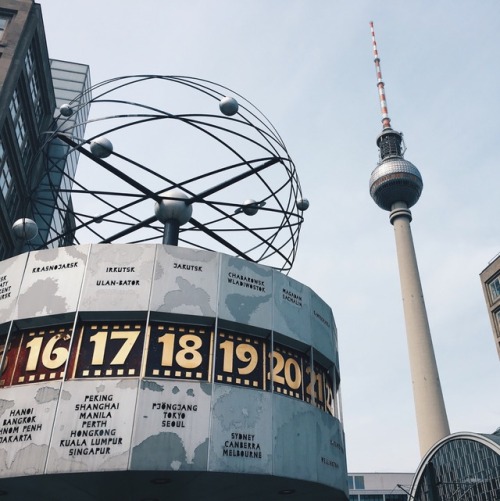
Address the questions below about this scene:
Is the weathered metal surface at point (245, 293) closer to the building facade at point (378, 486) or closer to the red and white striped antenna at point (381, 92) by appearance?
the building facade at point (378, 486)

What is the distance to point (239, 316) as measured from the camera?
614 inches

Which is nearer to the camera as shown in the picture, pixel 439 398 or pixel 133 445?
pixel 133 445

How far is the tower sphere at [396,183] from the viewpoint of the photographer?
101 metres

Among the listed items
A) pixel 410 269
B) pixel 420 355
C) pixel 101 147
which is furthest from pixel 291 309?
pixel 410 269

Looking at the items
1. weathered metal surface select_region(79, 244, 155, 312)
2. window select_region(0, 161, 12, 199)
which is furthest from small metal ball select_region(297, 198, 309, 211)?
window select_region(0, 161, 12, 199)

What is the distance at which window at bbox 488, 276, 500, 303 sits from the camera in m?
62.3

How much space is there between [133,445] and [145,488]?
2200 millimetres

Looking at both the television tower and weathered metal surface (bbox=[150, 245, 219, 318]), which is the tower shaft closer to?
the television tower

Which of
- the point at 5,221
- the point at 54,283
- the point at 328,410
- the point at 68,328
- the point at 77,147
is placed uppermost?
the point at 5,221

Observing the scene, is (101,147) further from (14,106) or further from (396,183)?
(396,183)

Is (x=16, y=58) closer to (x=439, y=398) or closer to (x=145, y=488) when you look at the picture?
(x=145, y=488)

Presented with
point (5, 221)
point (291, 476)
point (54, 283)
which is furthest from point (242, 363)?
point (5, 221)

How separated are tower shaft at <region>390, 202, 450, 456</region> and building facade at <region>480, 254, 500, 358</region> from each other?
19.0 metres

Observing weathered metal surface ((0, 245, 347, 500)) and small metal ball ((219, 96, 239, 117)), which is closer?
weathered metal surface ((0, 245, 347, 500))
